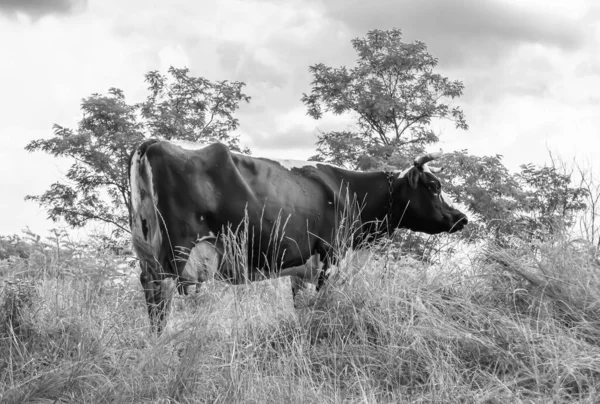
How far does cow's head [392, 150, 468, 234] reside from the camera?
925 cm

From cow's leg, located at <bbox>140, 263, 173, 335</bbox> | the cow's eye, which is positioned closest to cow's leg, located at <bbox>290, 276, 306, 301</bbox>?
cow's leg, located at <bbox>140, 263, 173, 335</bbox>

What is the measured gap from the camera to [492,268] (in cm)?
701

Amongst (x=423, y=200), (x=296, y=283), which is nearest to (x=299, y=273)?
(x=296, y=283)

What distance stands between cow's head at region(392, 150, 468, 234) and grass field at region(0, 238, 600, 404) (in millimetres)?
2491

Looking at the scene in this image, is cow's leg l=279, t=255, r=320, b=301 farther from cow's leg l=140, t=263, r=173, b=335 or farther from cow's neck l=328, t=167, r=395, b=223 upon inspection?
cow's leg l=140, t=263, r=173, b=335

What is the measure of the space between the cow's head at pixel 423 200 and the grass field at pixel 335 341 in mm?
2491

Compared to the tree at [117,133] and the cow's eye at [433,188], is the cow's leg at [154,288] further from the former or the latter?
the tree at [117,133]

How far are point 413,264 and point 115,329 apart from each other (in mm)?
3344

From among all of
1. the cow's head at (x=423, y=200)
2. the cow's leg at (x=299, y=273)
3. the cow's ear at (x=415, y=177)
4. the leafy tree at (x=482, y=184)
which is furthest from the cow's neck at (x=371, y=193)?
the leafy tree at (x=482, y=184)

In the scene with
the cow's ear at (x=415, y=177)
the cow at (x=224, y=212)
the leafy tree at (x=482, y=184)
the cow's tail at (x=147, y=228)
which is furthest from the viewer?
the leafy tree at (x=482, y=184)

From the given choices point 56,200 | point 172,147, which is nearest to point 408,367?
point 172,147

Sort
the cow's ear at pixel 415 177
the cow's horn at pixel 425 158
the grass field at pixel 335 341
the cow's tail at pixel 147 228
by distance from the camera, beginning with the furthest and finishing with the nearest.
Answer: the cow's ear at pixel 415 177
the cow's horn at pixel 425 158
the cow's tail at pixel 147 228
the grass field at pixel 335 341

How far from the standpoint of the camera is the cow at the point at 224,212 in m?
7.22

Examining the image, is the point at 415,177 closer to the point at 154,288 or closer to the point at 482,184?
the point at 154,288
